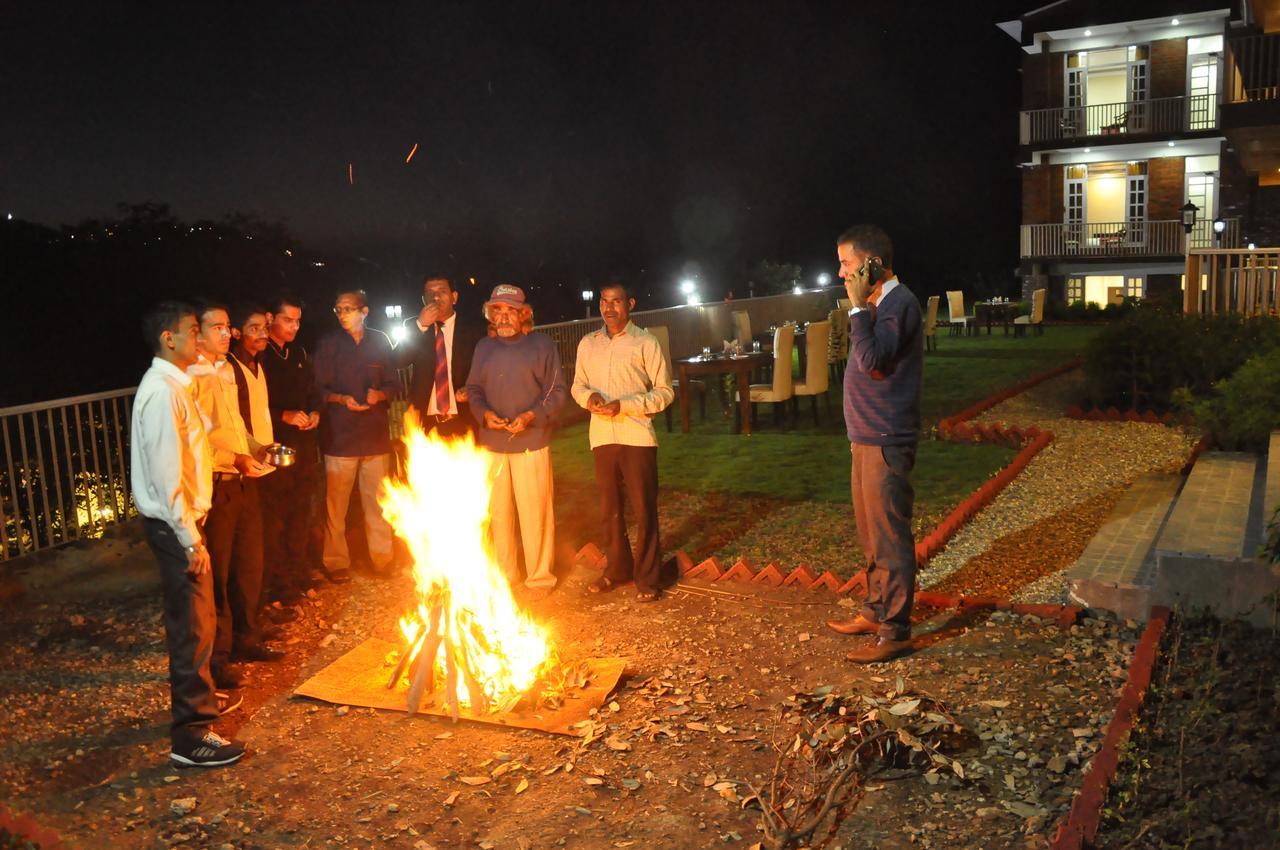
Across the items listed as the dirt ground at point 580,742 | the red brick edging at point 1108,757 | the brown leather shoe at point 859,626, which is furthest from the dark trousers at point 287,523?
the red brick edging at point 1108,757

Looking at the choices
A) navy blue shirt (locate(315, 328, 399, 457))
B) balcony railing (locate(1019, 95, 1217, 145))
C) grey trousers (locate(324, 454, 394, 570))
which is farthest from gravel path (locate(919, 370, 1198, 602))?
balcony railing (locate(1019, 95, 1217, 145))

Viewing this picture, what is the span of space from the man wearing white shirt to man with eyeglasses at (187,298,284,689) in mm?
640

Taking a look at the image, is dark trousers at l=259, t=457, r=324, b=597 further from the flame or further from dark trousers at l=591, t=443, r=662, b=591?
dark trousers at l=591, t=443, r=662, b=591

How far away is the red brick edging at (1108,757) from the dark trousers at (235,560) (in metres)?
3.95

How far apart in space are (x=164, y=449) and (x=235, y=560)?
1273 millimetres

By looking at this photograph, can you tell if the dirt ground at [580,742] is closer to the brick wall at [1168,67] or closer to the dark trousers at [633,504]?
the dark trousers at [633,504]

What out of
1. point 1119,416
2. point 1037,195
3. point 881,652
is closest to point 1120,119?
point 1037,195

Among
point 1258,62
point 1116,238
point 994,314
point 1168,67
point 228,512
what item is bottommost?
point 228,512

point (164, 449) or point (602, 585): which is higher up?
point (164, 449)

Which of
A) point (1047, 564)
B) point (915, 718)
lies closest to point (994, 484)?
point (1047, 564)

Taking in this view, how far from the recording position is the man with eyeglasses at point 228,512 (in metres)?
5.06

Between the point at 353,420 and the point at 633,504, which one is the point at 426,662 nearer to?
the point at 633,504

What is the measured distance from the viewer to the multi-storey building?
1143 inches

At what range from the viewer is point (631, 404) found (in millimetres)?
6176
